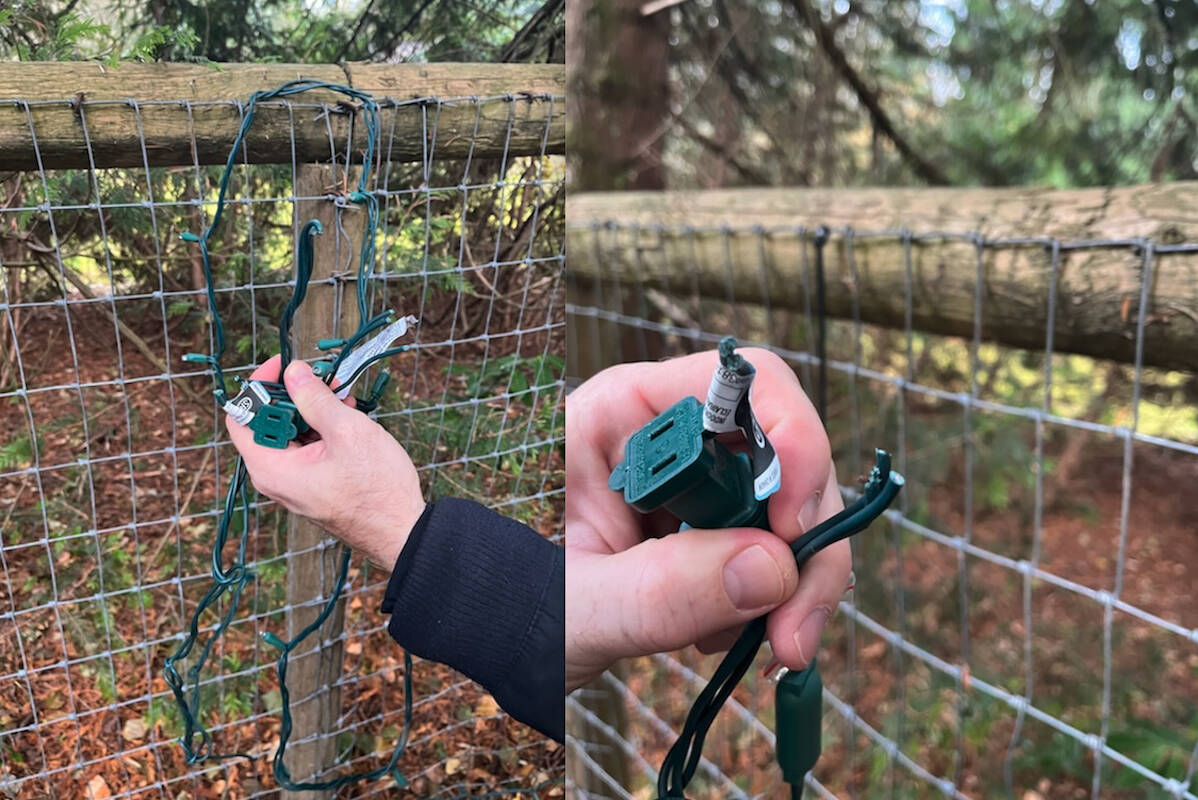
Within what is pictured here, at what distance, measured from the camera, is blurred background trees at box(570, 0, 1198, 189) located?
1370 millimetres

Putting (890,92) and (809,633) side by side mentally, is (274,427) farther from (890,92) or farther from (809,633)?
(890,92)

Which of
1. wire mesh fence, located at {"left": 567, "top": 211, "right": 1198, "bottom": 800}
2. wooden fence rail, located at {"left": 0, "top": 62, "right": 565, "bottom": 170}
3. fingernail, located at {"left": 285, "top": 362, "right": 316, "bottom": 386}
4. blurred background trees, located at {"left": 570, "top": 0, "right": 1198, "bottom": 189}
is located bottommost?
wire mesh fence, located at {"left": 567, "top": 211, "right": 1198, "bottom": 800}

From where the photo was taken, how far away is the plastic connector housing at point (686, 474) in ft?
0.90

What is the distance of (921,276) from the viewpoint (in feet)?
2.43

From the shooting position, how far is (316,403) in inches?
16.1

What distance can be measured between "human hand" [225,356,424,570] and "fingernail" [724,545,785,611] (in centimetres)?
16

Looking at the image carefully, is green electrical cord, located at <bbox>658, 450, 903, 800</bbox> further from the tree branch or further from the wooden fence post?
the tree branch

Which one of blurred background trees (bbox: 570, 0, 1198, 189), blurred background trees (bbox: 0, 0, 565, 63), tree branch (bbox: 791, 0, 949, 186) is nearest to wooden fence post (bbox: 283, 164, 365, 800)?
blurred background trees (bbox: 0, 0, 565, 63)

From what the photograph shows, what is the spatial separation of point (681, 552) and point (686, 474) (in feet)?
0.22

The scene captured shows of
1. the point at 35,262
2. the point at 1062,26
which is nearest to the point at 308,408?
the point at 35,262

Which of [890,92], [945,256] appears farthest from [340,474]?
[890,92]

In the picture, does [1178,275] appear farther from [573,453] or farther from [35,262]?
[35,262]

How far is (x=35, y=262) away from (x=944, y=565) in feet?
5.08

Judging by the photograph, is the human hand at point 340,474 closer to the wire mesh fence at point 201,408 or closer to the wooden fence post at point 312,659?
the wire mesh fence at point 201,408
